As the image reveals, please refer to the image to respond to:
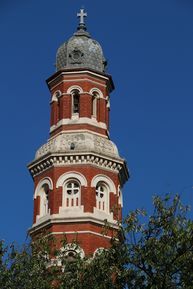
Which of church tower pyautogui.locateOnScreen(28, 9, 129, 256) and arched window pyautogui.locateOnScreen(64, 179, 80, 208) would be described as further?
arched window pyautogui.locateOnScreen(64, 179, 80, 208)

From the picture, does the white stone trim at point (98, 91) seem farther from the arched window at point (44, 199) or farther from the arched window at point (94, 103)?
the arched window at point (44, 199)

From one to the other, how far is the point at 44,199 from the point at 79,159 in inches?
132

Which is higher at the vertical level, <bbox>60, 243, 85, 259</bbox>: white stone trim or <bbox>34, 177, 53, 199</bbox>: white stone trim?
<bbox>34, 177, 53, 199</bbox>: white stone trim

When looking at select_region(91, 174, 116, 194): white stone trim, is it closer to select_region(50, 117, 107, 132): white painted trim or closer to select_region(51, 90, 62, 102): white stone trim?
select_region(50, 117, 107, 132): white painted trim

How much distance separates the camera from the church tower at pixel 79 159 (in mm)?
47438

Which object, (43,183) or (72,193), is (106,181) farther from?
(43,183)

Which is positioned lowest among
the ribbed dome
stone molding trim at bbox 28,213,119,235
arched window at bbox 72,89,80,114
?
stone molding trim at bbox 28,213,119,235

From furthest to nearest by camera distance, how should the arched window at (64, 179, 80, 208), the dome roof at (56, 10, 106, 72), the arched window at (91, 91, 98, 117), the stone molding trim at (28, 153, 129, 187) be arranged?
1. the dome roof at (56, 10, 106, 72)
2. the arched window at (91, 91, 98, 117)
3. the stone molding trim at (28, 153, 129, 187)
4. the arched window at (64, 179, 80, 208)

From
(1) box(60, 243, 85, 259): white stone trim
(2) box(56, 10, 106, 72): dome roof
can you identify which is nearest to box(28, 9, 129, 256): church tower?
(2) box(56, 10, 106, 72): dome roof

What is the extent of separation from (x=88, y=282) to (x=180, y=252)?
148 inches

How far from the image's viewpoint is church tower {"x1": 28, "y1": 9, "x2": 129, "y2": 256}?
4744cm

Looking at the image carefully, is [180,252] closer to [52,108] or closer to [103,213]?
[103,213]

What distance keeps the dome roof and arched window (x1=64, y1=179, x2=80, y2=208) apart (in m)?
8.23

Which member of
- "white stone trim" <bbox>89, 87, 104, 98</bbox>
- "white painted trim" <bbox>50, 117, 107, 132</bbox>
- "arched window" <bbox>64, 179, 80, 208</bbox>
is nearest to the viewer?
"arched window" <bbox>64, 179, 80, 208</bbox>
